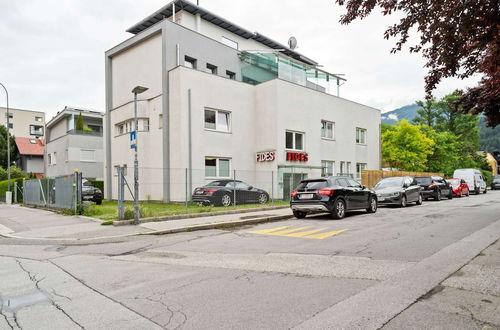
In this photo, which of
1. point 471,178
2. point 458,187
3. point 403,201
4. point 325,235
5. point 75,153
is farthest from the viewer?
point 75,153

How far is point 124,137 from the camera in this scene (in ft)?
79.1

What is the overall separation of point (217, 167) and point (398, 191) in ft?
32.8

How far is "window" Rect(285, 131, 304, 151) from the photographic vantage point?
948 inches

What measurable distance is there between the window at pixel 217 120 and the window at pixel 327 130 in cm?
817

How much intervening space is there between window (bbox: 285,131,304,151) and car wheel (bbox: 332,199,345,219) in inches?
426

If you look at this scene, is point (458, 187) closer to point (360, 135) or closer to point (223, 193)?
point (360, 135)

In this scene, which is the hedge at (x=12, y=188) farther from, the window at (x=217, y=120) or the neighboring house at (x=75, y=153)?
the window at (x=217, y=120)

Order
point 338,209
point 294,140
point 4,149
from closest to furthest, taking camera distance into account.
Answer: point 338,209, point 294,140, point 4,149

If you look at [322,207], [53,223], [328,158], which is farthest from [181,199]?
[328,158]

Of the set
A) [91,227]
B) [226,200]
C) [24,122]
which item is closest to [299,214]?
[226,200]

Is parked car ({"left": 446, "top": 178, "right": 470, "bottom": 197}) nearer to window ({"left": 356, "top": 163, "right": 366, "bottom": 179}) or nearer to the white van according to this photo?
the white van

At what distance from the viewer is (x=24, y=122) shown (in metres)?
75.6

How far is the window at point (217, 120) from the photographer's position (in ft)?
70.0

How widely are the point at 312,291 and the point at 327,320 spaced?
1000mm
